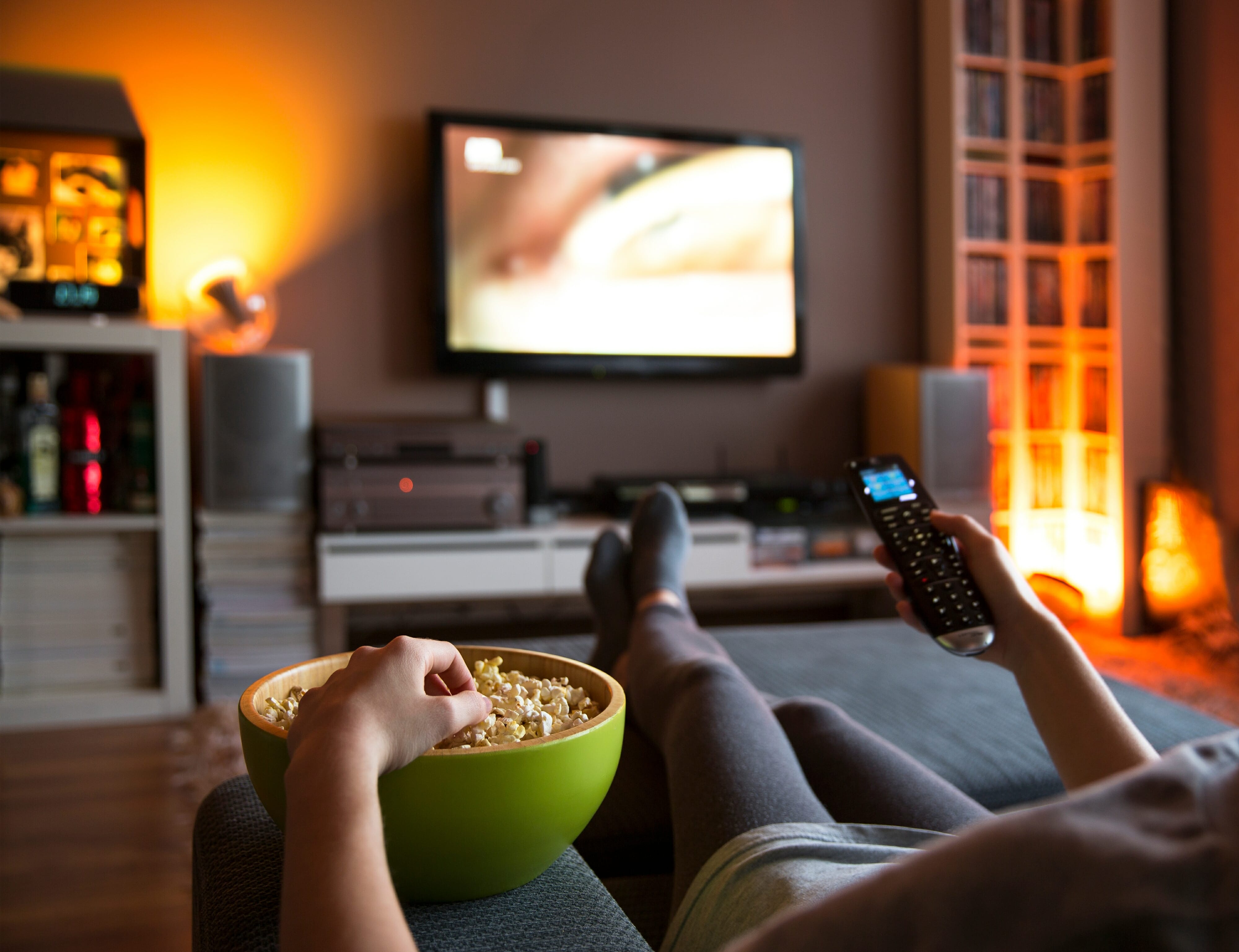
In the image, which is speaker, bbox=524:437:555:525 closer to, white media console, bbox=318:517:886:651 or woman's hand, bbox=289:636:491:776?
white media console, bbox=318:517:886:651

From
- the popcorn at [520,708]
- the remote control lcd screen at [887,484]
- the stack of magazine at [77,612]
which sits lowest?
the stack of magazine at [77,612]

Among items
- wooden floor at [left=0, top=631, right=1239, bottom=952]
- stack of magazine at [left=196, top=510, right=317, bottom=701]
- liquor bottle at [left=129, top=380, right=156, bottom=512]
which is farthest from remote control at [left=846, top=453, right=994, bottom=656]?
liquor bottle at [left=129, top=380, right=156, bottom=512]

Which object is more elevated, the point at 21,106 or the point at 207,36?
the point at 207,36

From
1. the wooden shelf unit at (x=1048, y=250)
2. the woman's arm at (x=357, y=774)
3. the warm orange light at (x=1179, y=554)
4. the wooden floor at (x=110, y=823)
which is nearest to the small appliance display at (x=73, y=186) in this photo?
the wooden floor at (x=110, y=823)

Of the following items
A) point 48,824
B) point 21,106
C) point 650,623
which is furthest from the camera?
point 21,106

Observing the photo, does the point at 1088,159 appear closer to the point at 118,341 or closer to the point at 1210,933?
the point at 118,341

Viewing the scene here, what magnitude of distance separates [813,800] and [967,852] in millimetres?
478

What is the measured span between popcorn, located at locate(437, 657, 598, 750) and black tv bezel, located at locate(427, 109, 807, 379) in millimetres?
2226

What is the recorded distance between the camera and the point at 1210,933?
22 centimetres

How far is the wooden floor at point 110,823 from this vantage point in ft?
4.37

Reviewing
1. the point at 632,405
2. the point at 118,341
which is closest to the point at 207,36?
the point at 118,341

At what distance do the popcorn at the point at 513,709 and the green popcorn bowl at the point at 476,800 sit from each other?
0.01m

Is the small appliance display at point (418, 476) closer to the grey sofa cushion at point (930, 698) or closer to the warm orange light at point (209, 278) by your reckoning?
the warm orange light at point (209, 278)

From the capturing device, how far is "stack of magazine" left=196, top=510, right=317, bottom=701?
7.77 ft
